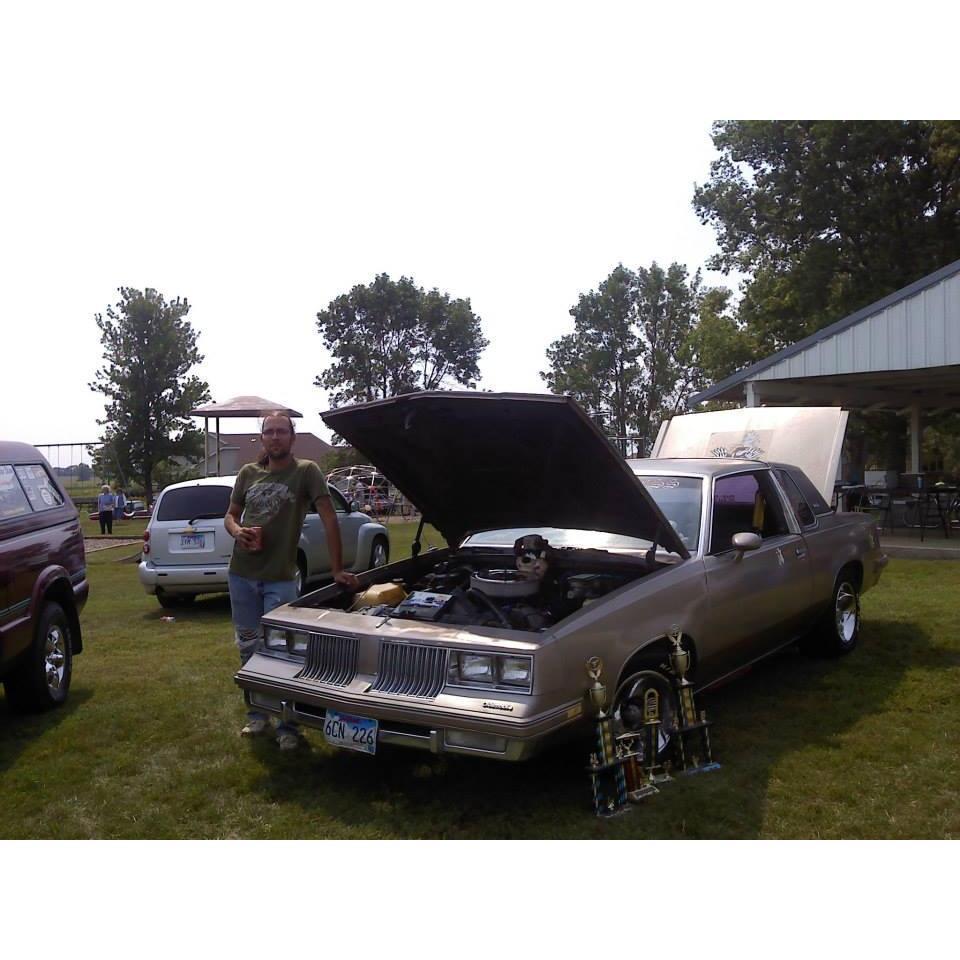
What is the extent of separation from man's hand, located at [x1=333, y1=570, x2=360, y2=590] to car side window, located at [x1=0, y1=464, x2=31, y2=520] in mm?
2267

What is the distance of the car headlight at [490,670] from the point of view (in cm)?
392

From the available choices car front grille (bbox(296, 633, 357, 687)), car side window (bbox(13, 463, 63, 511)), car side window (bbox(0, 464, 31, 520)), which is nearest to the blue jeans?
car front grille (bbox(296, 633, 357, 687))

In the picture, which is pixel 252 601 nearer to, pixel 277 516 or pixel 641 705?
pixel 277 516

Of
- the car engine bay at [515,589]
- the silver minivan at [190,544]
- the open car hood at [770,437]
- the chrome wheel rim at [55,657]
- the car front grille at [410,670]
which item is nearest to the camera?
the car front grille at [410,670]

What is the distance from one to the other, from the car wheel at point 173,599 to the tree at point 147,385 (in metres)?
24.2

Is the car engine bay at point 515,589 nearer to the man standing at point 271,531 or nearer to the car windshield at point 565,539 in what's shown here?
the car windshield at point 565,539

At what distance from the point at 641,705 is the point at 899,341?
11.7 m

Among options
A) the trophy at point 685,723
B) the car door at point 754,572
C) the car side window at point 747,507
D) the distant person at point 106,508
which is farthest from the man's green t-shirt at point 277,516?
the distant person at point 106,508

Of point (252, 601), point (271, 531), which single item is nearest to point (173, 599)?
point (252, 601)

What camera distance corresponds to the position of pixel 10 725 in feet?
18.7

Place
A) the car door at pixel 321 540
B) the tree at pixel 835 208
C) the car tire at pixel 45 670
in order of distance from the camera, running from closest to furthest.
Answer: the car tire at pixel 45 670 < the car door at pixel 321 540 < the tree at pixel 835 208

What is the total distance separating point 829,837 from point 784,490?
3.22 metres

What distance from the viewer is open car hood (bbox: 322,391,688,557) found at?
4.70 metres

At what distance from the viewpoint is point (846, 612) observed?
6992mm
